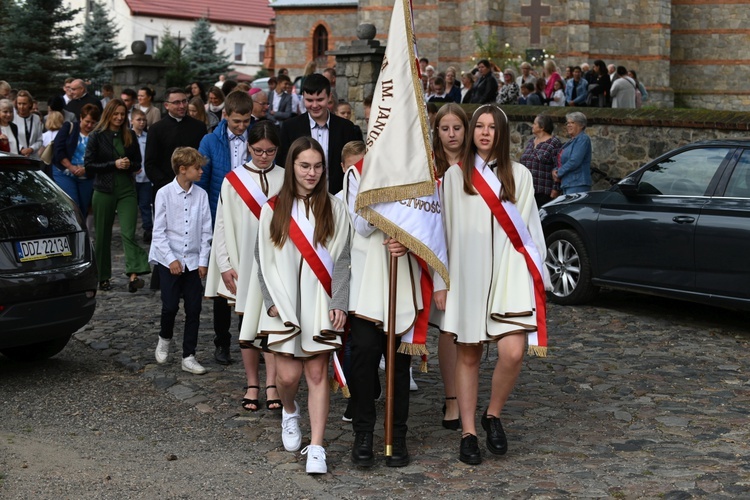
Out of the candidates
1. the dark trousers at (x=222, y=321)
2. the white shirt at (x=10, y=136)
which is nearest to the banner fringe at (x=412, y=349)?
the dark trousers at (x=222, y=321)

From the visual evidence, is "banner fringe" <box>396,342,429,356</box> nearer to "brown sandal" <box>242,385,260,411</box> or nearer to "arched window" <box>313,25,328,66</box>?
"brown sandal" <box>242,385,260,411</box>

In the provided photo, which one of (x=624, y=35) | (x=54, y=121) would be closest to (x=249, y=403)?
(x=54, y=121)

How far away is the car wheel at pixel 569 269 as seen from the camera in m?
11.1

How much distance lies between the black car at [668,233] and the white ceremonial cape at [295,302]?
4.80m

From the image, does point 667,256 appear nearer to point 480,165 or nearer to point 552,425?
point 552,425

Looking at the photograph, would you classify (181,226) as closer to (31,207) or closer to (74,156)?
(31,207)

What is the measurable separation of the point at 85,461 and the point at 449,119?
2.82m

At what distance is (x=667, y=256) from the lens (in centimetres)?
1012

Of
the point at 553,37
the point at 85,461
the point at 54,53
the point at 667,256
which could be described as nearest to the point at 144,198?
the point at 667,256

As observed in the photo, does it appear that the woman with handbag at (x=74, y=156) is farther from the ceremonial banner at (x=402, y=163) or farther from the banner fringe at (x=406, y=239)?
the banner fringe at (x=406, y=239)

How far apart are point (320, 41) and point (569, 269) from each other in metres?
36.4

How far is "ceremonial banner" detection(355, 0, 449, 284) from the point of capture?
5.91m

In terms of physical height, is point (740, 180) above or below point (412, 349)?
above

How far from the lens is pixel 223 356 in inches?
335
